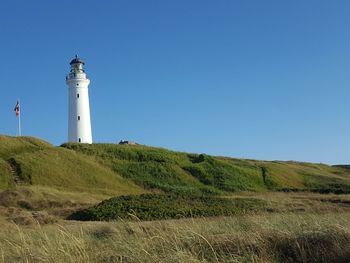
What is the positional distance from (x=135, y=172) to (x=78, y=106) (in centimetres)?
1900

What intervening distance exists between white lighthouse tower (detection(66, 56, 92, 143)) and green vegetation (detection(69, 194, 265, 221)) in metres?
39.1

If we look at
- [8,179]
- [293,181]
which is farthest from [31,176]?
[293,181]

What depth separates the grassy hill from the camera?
44.2m

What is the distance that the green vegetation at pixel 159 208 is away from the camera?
22281 millimetres

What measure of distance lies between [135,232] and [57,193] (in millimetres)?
29256

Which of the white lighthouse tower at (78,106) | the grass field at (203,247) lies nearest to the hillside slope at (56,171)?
the white lighthouse tower at (78,106)

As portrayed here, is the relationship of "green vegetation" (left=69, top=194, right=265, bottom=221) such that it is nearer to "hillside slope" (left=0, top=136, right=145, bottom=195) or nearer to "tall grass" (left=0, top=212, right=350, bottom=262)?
"tall grass" (left=0, top=212, right=350, bottom=262)

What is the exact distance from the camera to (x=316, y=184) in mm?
60375

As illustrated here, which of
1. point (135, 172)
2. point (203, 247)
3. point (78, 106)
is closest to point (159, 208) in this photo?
point (203, 247)

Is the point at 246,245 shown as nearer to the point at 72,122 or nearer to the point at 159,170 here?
the point at 159,170

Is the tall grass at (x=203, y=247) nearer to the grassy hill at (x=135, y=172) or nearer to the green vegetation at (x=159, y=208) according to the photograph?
the green vegetation at (x=159, y=208)

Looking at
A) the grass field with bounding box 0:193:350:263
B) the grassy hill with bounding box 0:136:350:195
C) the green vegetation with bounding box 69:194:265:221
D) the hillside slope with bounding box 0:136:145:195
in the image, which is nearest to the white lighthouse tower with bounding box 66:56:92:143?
the grassy hill with bounding box 0:136:350:195

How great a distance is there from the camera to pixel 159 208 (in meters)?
24.2

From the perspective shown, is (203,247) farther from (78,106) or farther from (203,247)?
(78,106)
